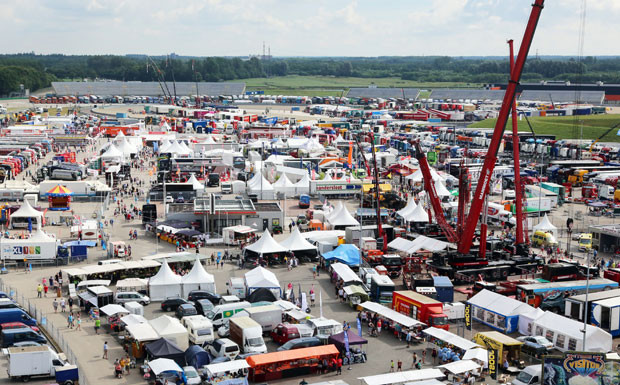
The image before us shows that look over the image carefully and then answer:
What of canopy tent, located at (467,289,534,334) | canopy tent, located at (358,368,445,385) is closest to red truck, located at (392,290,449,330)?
canopy tent, located at (467,289,534,334)

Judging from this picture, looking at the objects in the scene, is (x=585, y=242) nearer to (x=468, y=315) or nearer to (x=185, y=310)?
(x=468, y=315)

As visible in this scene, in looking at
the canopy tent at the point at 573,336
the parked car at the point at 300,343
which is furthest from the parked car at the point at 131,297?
the canopy tent at the point at 573,336

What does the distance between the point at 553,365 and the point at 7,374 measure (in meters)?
12.3

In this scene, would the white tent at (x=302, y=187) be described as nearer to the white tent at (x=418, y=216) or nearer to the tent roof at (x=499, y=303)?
the white tent at (x=418, y=216)

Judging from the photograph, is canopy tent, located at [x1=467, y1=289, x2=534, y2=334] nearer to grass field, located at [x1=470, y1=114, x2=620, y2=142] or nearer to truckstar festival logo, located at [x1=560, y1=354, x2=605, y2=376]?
truckstar festival logo, located at [x1=560, y1=354, x2=605, y2=376]

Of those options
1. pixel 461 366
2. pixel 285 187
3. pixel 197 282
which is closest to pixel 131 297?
pixel 197 282

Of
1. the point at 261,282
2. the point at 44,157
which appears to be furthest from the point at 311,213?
the point at 44,157

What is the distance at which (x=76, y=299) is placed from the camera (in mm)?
22750

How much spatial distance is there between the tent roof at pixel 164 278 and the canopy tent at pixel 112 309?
187 cm

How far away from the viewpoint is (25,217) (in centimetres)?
3203

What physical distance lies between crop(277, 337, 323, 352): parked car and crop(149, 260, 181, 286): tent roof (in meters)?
5.84

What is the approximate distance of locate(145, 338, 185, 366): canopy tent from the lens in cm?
1750

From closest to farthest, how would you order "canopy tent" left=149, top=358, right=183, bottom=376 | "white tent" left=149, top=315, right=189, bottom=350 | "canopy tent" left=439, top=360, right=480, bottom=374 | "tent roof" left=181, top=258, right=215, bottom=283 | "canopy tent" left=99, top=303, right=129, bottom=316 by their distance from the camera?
1. "canopy tent" left=149, top=358, right=183, bottom=376
2. "canopy tent" left=439, top=360, right=480, bottom=374
3. "white tent" left=149, top=315, right=189, bottom=350
4. "canopy tent" left=99, top=303, right=129, bottom=316
5. "tent roof" left=181, top=258, right=215, bottom=283

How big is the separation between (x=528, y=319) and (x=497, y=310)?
38.8 inches
